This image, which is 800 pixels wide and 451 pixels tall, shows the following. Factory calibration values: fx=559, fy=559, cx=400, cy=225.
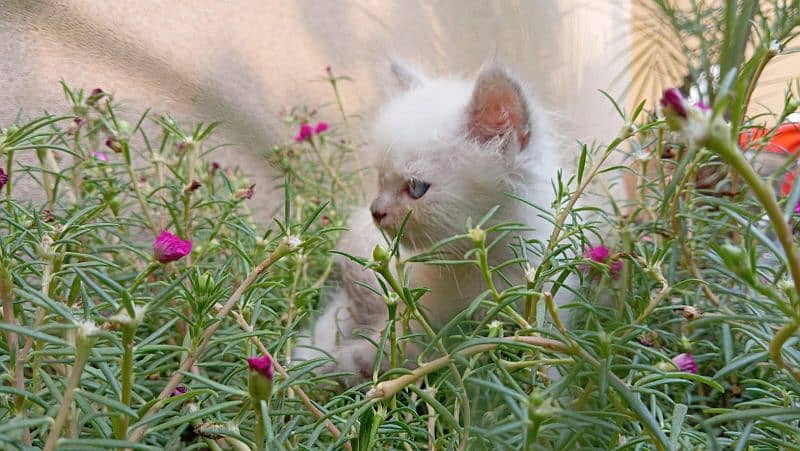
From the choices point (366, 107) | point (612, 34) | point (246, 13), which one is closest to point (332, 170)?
point (366, 107)

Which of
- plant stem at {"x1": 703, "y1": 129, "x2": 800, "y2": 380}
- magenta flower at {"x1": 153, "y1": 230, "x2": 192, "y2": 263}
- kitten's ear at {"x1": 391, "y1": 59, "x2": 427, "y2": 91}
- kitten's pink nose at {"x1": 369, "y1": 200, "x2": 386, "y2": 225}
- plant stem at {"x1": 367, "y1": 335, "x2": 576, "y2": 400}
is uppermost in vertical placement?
kitten's ear at {"x1": 391, "y1": 59, "x2": 427, "y2": 91}

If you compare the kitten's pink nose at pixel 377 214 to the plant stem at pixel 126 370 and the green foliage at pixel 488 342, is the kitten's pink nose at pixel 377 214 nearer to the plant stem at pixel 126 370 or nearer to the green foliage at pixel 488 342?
the green foliage at pixel 488 342

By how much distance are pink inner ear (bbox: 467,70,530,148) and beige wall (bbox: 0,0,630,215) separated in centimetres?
5

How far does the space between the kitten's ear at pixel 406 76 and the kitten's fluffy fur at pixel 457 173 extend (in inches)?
5.5

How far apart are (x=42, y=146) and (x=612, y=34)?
2.68 ft

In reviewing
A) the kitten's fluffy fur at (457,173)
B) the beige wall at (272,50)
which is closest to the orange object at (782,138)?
the beige wall at (272,50)

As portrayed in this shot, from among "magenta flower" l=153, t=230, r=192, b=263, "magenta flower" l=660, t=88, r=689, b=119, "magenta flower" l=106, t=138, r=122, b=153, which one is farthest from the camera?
"magenta flower" l=106, t=138, r=122, b=153

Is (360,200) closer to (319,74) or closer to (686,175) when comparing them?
(319,74)

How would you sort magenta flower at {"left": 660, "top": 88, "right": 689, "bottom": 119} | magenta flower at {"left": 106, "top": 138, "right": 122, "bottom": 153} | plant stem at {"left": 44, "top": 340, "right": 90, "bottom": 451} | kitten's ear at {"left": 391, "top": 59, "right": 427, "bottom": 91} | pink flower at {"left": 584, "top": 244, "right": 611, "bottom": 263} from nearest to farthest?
magenta flower at {"left": 660, "top": 88, "right": 689, "bottom": 119} → plant stem at {"left": 44, "top": 340, "right": 90, "bottom": 451} → pink flower at {"left": 584, "top": 244, "right": 611, "bottom": 263} → magenta flower at {"left": 106, "top": 138, "right": 122, "bottom": 153} → kitten's ear at {"left": 391, "top": 59, "right": 427, "bottom": 91}

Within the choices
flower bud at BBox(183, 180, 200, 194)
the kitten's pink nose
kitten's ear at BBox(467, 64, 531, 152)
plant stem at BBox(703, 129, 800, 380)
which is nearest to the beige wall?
kitten's ear at BBox(467, 64, 531, 152)

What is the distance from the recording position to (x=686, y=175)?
2.13 ft

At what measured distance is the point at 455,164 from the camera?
0.89 metres

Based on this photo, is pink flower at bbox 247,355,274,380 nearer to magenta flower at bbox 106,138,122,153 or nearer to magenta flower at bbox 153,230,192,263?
magenta flower at bbox 153,230,192,263

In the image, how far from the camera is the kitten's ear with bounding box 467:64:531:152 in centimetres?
87
